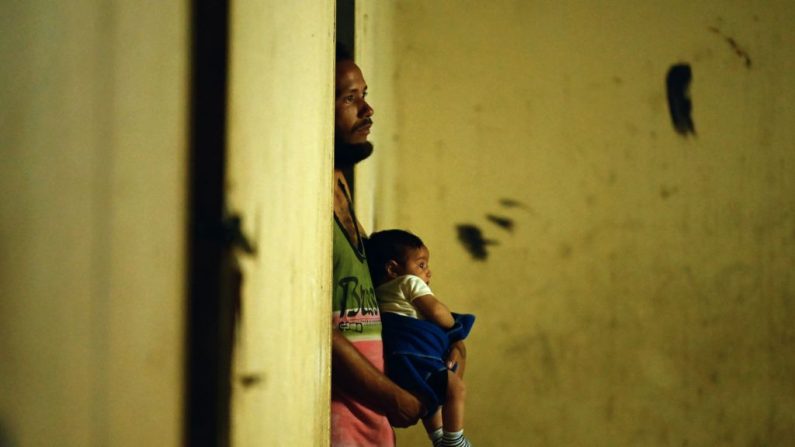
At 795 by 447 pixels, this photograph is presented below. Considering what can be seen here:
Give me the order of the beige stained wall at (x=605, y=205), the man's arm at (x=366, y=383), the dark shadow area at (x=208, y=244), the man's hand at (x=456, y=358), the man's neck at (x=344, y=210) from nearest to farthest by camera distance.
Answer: the dark shadow area at (x=208, y=244) → the man's arm at (x=366, y=383) → the man's neck at (x=344, y=210) → the man's hand at (x=456, y=358) → the beige stained wall at (x=605, y=205)

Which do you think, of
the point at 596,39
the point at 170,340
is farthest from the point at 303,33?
the point at 596,39

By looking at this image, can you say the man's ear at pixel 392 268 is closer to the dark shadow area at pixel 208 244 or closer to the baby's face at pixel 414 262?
the baby's face at pixel 414 262

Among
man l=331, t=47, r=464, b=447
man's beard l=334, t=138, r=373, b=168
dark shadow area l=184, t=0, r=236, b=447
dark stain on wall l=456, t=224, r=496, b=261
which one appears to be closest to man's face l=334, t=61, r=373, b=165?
man's beard l=334, t=138, r=373, b=168

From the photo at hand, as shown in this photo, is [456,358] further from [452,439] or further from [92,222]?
[92,222]

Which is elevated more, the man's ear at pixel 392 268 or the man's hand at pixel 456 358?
the man's ear at pixel 392 268

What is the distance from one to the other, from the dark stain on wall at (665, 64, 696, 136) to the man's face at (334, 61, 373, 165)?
4.15 feet

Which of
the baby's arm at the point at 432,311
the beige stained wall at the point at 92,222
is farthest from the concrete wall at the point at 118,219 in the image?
the baby's arm at the point at 432,311

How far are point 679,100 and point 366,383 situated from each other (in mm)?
1568

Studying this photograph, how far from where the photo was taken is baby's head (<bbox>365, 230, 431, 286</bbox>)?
1.50 meters

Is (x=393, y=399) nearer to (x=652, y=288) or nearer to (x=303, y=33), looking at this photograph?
(x=303, y=33)

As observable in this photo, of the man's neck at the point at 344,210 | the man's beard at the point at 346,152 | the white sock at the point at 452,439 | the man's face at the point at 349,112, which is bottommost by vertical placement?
the white sock at the point at 452,439

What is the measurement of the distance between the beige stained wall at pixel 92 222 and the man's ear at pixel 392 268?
0.87 metres

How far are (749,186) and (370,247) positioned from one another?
137 centimetres

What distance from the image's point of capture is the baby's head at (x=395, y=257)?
1.50 m
